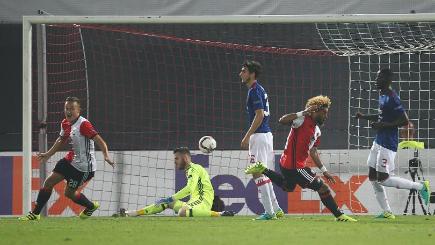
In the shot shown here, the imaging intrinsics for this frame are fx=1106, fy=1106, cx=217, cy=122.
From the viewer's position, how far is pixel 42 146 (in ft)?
54.7

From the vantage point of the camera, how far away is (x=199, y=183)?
1627 centimetres

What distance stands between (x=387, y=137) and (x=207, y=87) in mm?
4923

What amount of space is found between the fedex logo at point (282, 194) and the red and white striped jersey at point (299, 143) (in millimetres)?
3533

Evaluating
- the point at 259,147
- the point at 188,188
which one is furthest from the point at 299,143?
the point at 188,188

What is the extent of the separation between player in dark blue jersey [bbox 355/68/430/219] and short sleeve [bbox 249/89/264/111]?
4.55 ft

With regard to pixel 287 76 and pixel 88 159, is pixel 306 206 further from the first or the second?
pixel 88 159

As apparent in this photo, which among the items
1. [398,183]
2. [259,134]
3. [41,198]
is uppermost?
[259,134]

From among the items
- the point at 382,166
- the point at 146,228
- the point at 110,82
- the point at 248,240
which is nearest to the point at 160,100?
the point at 110,82

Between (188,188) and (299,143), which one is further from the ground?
(299,143)

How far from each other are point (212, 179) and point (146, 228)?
564cm

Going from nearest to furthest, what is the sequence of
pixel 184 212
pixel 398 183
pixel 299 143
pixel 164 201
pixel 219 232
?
pixel 219 232
pixel 299 143
pixel 398 183
pixel 164 201
pixel 184 212

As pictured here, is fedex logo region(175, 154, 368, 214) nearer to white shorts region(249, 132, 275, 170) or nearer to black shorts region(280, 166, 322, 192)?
white shorts region(249, 132, 275, 170)

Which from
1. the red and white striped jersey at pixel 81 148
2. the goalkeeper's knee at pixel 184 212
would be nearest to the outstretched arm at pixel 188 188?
the goalkeeper's knee at pixel 184 212

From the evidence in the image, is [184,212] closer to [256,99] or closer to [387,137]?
[256,99]
